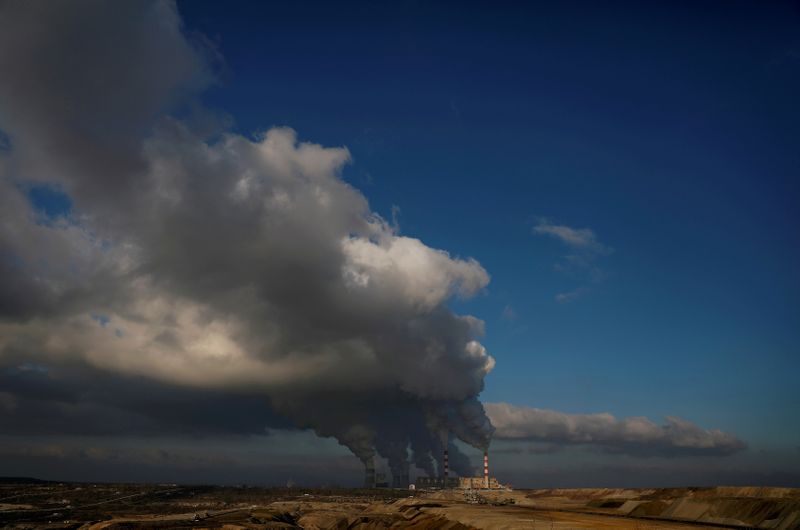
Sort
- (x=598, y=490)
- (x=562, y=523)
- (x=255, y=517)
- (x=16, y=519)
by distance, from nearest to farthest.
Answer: (x=562, y=523), (x=255, y=517), (x=16, y=519), (x=598, y=490)

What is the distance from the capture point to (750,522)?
3420 inches

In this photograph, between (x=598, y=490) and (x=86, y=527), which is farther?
(x=598, y=490)

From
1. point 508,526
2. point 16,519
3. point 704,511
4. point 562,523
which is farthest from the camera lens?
point 16,519

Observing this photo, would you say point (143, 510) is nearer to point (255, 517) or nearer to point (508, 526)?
point (255, 517)

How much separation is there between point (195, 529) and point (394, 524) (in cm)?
3477

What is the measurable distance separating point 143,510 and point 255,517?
214ft

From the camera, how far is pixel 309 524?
126438mm

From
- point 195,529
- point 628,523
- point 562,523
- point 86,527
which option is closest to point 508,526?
point 562,523

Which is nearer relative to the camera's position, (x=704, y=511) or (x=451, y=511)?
(x=704, y=511)

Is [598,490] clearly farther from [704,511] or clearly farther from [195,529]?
[195,529]

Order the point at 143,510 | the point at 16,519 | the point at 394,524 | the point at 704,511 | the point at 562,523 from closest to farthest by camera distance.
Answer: the point at 562,523
the point at 704,511
the point at 394,524
the point at 16,519
the point at 143,510

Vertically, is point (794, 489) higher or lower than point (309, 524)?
higher

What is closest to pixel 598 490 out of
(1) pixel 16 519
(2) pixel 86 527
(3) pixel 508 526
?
(3) pixel 508 526

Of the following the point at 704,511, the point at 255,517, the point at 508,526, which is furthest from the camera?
the point at 255,517
